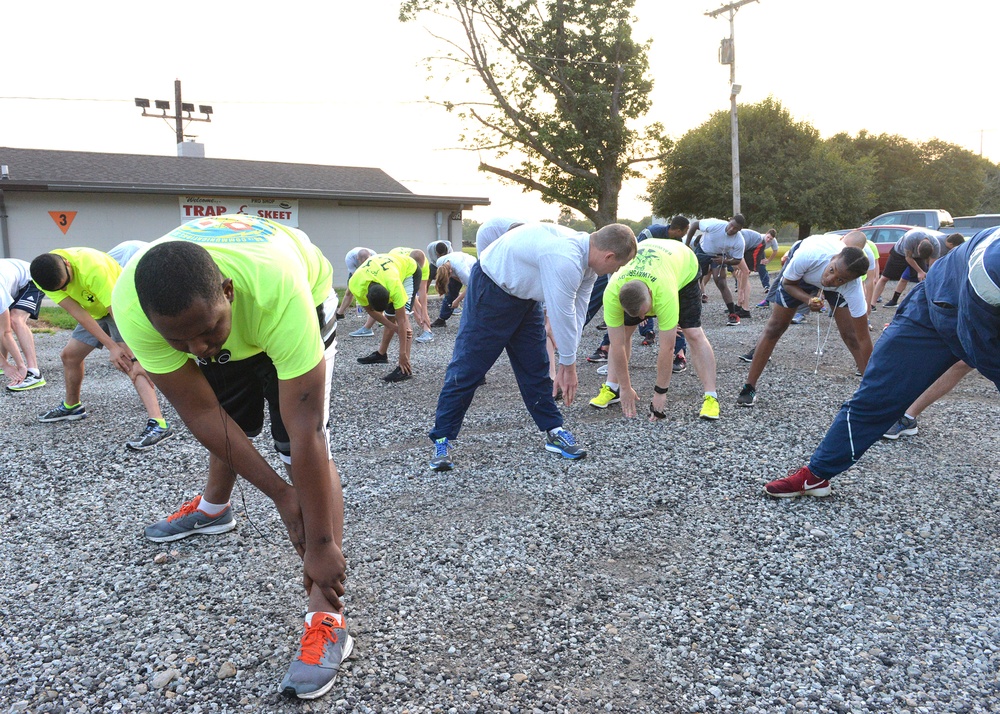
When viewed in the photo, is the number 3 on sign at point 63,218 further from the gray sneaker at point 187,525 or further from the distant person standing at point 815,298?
the distant person standing at point 815,298

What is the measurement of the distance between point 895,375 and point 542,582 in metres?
2.12

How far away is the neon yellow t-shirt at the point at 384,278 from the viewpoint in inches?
301

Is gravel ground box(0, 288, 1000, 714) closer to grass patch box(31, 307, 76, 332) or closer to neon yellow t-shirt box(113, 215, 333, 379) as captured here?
neon yellow t-shirt box(113, 215, 333, 379)

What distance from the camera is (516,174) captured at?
90.2ft

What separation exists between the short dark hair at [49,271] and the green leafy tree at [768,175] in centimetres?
2861

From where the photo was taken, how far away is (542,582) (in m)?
3.11

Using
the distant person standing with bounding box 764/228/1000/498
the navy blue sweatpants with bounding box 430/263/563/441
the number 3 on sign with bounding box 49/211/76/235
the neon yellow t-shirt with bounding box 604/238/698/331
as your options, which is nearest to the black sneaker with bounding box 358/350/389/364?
the neon yellow t-shirt with bounding box 604/238/698/331

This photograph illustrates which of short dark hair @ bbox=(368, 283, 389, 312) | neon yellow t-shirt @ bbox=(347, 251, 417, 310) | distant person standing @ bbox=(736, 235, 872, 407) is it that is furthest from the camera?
neon yellow t-shirt @ bbox=(347, 251, 417, 310)

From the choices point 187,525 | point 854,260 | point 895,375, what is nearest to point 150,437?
point 187,525

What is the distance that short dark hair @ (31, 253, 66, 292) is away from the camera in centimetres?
493

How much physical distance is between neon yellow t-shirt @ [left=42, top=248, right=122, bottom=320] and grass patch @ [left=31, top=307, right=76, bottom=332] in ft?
26.7

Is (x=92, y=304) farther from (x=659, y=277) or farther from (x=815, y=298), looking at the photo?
(x=815, y=298)

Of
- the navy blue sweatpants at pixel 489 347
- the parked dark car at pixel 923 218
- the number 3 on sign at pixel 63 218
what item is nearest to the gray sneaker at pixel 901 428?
the navy blue sweatpants at pixel 489 347

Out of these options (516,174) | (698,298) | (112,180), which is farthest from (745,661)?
(516,174)
